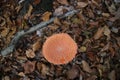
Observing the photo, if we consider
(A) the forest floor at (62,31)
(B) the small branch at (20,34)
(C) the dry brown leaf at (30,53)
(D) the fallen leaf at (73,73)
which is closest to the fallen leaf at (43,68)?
(A) the forest floor at (62,31)

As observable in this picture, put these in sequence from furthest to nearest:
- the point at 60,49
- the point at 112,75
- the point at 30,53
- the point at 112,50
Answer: the point at 30,53
the point at 112,50
the point at 112,75
the point at 60,49

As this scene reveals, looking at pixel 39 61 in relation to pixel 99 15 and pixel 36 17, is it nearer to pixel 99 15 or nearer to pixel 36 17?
pixel 36 17

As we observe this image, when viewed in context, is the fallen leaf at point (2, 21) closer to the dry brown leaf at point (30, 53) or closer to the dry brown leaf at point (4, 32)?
the dry brown leaf at point (4, 32)

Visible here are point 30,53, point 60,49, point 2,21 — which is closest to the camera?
point 60,49

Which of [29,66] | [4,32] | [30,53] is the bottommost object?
[29,66]

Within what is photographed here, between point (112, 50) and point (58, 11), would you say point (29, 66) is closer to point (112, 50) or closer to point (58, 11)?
point (58, 11)

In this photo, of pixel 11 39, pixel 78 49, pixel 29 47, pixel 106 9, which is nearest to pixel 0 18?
pixel 11 39

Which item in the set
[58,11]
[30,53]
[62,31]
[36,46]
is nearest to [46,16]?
[58,11]

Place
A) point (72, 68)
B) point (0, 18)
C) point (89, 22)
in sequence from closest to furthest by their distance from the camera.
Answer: point (72, 68)
point (89, 22)
point (0, 18)
